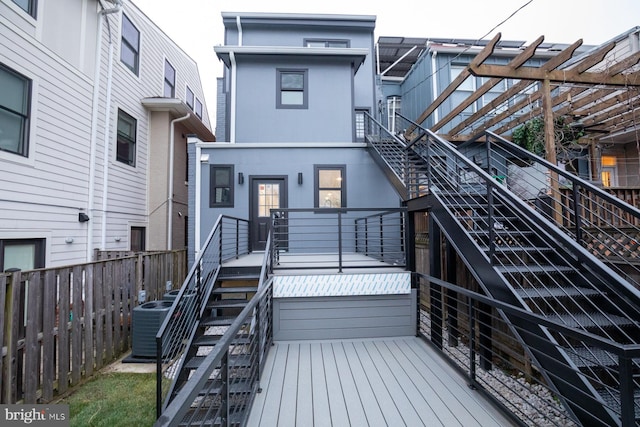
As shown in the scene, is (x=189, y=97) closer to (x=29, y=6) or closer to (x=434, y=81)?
(x=29, y=6)

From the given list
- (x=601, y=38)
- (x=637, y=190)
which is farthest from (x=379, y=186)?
(x=601, y=38)

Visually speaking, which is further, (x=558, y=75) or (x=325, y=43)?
(x=325, y=43)

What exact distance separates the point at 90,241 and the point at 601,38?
1779 cm

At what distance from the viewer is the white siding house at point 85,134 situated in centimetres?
500

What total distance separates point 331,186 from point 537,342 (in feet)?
17.8

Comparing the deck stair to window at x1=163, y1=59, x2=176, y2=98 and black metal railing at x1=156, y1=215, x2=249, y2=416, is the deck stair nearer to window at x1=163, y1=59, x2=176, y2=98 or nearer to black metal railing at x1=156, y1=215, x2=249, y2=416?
black metal railing at x1=156, y1=215, x2=249, y2=416

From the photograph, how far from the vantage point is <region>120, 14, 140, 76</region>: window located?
780 centimetres

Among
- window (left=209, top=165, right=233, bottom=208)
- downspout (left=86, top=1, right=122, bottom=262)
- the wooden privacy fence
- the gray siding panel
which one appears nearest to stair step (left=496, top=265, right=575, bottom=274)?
the gray siding panel

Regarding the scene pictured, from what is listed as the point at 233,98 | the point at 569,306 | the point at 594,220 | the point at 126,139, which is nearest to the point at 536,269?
the point at 569,306

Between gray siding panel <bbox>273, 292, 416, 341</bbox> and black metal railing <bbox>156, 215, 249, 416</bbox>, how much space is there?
1090 millimetres

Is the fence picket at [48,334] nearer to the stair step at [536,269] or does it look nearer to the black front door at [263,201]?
the black front door at [263,201]

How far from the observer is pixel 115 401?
3385 mm

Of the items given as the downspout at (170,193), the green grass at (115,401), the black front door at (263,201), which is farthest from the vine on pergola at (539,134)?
the downspout at (170,193)

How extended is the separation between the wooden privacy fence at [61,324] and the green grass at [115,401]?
0.88ft
